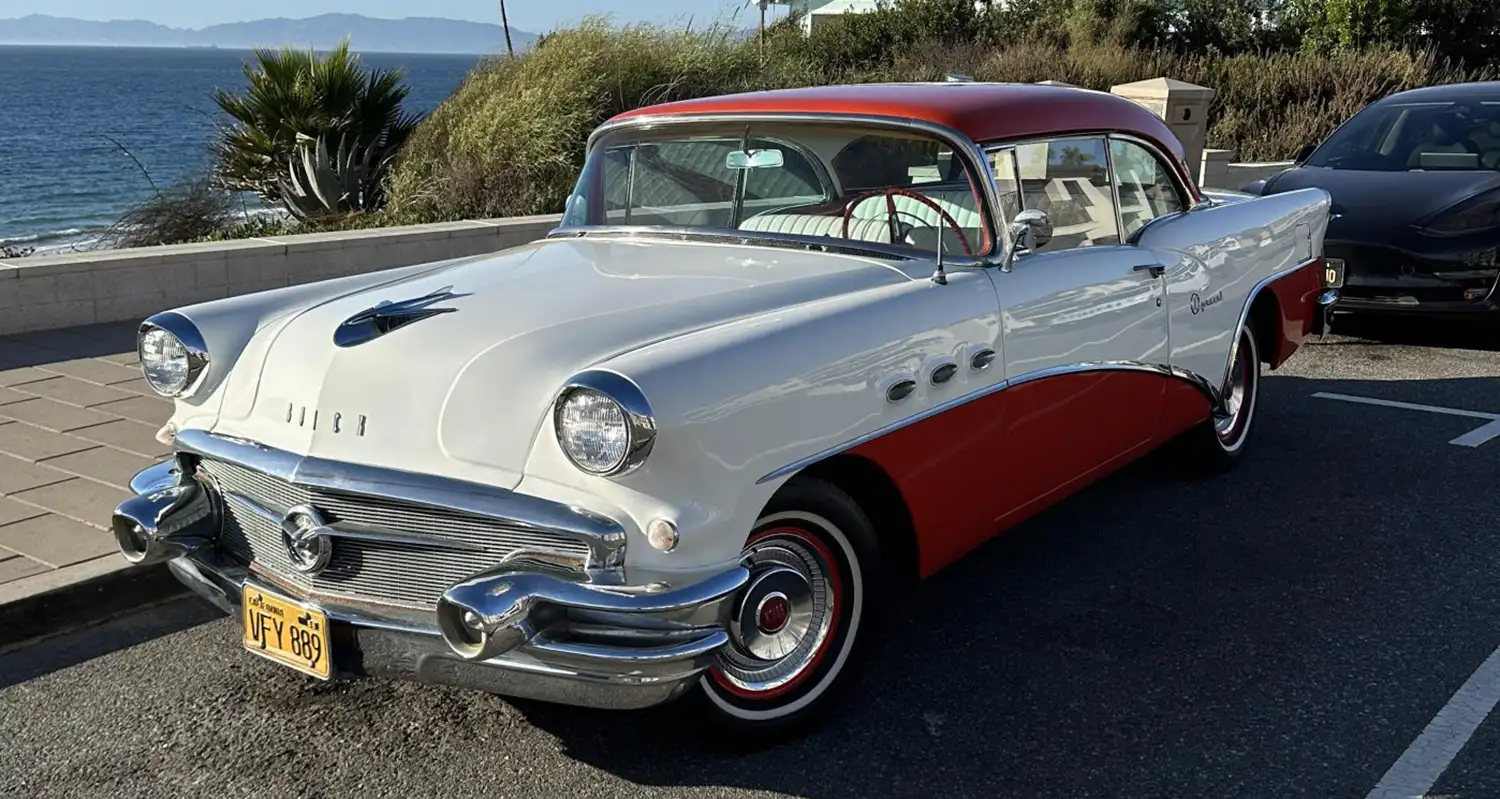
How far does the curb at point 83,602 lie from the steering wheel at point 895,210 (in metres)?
2.45

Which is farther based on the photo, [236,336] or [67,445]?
[67,445]

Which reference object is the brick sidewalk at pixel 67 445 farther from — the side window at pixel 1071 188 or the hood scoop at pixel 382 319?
the side window at pixel 1071 188

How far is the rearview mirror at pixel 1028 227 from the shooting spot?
3.71 meters

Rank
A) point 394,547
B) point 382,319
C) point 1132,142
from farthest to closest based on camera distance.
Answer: point 1132,142
point 382,319
point 394,547

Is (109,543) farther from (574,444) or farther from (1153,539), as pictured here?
(1153,539)

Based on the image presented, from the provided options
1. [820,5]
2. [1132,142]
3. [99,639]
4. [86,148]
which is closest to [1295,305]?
[1132,142]

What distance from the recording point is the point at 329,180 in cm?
1102

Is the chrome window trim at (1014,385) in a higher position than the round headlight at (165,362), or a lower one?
lower

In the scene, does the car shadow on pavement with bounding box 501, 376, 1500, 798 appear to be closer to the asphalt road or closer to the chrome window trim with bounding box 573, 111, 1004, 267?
the asphalt road

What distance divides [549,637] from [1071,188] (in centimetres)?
251

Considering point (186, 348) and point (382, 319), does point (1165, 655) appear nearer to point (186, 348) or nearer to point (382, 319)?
point (382, 319)

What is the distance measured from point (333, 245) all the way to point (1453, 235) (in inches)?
264

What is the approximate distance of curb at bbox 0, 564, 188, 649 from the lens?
3859 millimetres

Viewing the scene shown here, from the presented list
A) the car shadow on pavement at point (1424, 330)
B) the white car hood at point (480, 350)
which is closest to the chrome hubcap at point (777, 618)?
the white car hood at point (480, 350)
